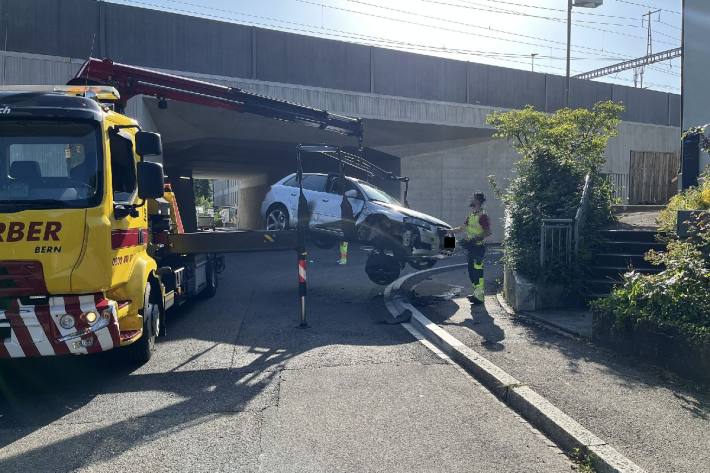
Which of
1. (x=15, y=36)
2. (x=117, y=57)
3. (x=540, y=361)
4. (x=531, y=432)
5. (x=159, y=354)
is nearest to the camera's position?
(x=531, y=432)

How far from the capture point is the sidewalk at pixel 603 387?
14.1 ft

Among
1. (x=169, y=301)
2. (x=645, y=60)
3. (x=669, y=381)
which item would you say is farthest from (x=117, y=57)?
(x=645, y=60)

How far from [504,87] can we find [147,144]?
19921 mm

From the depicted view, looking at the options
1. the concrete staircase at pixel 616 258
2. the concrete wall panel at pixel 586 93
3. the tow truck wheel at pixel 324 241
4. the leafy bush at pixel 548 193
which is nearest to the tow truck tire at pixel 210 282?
the tow truck wheel at pixel 324 241

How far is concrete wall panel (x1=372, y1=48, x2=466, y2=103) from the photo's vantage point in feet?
69.3

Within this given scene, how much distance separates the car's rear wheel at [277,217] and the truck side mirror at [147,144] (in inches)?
269

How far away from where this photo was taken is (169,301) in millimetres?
8094

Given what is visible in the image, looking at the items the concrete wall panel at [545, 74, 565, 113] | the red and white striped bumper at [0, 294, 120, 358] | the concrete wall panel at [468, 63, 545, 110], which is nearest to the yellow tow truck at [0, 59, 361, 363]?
the red and white striped bumper at [0, 294, 120, 358]

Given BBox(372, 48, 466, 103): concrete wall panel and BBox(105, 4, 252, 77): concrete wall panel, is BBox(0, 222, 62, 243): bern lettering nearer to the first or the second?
BBox(105, 4, 252, 77): concrete wall panel

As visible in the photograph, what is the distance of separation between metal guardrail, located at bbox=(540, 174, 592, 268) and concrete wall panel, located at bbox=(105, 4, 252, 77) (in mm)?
12043

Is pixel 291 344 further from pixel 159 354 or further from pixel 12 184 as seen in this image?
pixel 12 184

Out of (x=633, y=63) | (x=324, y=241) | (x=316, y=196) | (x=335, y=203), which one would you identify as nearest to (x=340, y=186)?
(x=335, y=203)

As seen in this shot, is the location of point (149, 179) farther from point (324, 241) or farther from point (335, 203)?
point (324, 241)

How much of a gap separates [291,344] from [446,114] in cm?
1628
